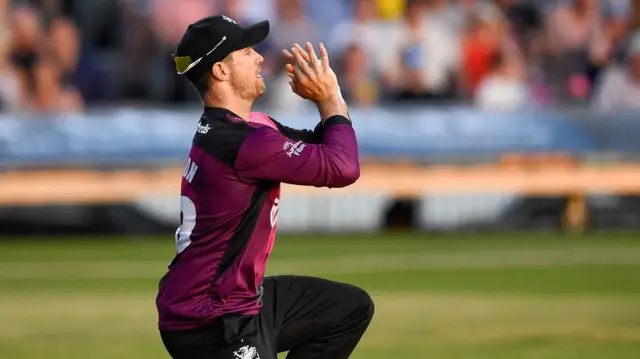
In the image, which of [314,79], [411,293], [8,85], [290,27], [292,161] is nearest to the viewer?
[292,161]

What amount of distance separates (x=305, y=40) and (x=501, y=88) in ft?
8.31

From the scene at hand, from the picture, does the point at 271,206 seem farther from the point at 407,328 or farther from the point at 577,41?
the point at 577,41

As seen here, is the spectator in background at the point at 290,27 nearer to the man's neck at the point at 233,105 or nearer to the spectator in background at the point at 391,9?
the spectator in background at the point at 391,9

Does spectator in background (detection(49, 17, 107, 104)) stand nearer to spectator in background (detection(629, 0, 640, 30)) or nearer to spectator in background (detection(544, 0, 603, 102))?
spectator in background (detection(544, 0, 603, 102))

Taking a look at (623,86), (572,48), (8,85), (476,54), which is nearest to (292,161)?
(8,85)

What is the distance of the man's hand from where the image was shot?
5.46 metres

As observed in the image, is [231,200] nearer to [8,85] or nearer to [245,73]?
[245,73]

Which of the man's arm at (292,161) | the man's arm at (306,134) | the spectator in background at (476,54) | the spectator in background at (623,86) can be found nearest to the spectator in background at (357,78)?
the spectator in background at (476,54)

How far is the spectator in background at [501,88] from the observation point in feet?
56.4

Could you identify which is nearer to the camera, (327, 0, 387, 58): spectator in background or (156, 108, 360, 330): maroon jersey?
(156, 108, 360, 330): maroon jersey

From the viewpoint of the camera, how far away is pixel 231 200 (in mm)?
5391

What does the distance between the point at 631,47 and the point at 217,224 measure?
42.2ft

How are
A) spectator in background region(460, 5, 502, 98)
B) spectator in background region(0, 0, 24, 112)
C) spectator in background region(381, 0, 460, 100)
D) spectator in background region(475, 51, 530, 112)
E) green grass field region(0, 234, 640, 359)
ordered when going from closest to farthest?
green grass field region(0, 234, 640, 359)
spectator in background region(0, 0, 24, 112)
spectator in background region(381, 0, 460, 100)
spectator in background region(475, 51, 530, 112)
spectator in background region(460, 5, 502, 98)

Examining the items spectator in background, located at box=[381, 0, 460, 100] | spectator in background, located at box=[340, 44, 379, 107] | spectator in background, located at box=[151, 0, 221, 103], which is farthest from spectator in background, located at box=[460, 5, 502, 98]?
spectator in background, located at box=[151, 0, 221, 103]
